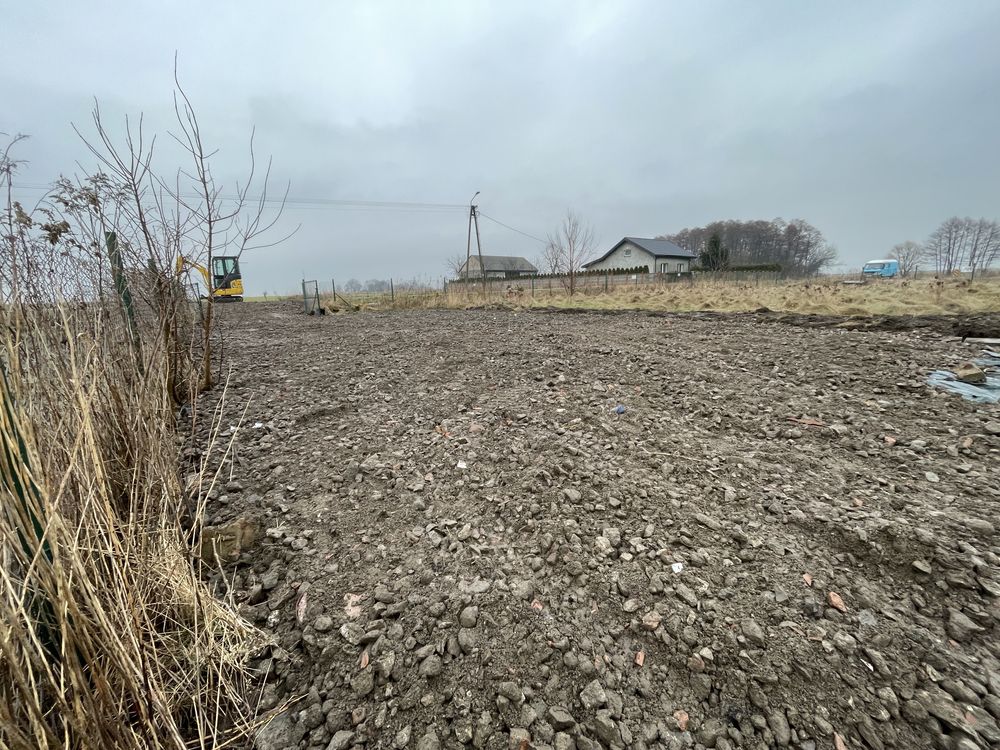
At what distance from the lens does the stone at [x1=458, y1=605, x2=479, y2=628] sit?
139 centimetres

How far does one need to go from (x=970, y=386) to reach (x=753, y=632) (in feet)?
11.7

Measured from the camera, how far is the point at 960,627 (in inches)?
50.8

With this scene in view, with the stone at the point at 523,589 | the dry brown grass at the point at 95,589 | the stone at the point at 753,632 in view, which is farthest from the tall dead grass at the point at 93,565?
the stone at the point at 753,632

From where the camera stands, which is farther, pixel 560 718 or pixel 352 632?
pixel 352 632

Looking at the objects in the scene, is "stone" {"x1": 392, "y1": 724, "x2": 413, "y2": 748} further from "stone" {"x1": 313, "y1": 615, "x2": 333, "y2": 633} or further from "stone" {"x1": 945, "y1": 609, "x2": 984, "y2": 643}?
"stone" {"x1": 945, "y1": 609, "x2": 984, "y2": 643}

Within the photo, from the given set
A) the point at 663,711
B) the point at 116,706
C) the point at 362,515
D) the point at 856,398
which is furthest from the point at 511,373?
the point at 116,706

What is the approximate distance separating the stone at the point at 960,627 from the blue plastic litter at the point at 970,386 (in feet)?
8.30

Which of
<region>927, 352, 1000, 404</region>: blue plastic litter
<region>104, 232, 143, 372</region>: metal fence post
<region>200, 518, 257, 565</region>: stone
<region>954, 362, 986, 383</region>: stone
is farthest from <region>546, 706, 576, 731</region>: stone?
<region>954, 362, 986, 383</region>: stone

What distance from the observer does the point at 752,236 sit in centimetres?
4944

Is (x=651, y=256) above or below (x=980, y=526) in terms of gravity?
above

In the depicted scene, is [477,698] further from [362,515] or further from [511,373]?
[511,373]

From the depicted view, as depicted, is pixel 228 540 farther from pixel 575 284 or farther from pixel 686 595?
pixel 575 284

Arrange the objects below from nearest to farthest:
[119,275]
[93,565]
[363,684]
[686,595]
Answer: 1. [93,565]
2. [363,684]
3. [686,595]
4. [119,275]

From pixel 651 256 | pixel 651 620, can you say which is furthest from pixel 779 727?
pixel 651 256
